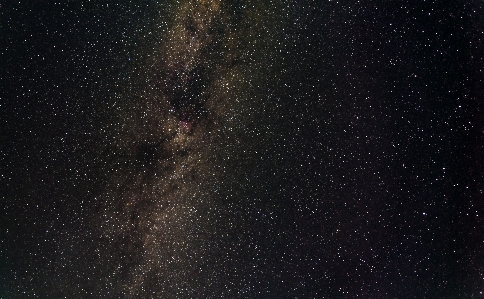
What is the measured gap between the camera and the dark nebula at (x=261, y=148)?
49.4 inches

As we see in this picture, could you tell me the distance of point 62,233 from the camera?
1.47 m

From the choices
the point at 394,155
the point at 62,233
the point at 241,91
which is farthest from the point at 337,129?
the point at 62,233

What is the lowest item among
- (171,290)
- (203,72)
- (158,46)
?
(171,290)

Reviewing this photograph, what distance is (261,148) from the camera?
1.34 metres

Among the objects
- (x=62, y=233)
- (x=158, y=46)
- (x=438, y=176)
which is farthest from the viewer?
(x=62, y=233)

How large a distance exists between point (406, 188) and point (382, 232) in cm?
16

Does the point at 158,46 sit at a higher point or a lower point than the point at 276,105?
higher

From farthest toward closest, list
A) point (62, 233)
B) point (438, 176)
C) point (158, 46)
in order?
point (62, 233), point (158, 46), point (438, 176)

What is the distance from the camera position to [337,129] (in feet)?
4.27

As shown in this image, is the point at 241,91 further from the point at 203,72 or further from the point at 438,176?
the point at 438,176

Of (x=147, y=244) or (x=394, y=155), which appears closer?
(x=394, y=155)

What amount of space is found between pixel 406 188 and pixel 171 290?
832 millimetres

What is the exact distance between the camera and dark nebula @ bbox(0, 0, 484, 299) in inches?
49.4

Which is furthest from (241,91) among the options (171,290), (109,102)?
(171,290)
